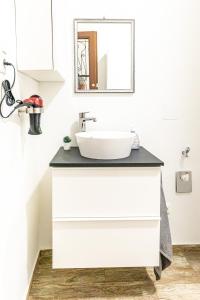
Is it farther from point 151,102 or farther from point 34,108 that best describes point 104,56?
point 34,108

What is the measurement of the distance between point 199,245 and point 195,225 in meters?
0.16

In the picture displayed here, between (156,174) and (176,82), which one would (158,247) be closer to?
(156,174)

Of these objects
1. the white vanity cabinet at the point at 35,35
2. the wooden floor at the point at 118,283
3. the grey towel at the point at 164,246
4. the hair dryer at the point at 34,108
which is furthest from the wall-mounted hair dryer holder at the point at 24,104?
the wooden floor at the point at 118,283

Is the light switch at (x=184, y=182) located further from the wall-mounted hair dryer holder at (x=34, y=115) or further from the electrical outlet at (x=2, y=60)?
the electrical outlet at (x=2, y=60)

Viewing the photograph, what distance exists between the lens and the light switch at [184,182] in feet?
7.16

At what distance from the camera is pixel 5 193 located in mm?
1217

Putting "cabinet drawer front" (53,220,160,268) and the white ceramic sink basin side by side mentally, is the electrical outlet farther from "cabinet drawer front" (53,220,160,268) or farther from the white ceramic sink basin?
"cabinet drawer front" (53,220,160,268)

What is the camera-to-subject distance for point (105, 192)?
153 centimetres

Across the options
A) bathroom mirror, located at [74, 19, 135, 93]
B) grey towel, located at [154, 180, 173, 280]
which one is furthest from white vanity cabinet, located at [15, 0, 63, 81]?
grey towel, located at [154, 180, 173, 280]

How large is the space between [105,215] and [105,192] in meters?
0.12

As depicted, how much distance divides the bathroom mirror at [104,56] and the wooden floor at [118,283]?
1.25 m

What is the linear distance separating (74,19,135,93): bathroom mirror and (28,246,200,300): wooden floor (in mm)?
1246

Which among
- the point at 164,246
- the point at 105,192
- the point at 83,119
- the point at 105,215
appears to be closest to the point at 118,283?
the point at 164,246

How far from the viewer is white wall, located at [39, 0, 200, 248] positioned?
2039mm
